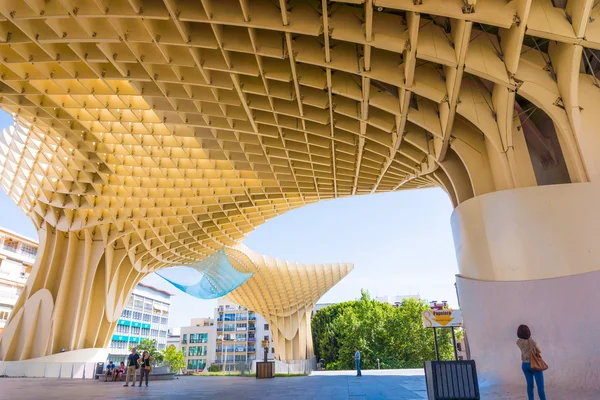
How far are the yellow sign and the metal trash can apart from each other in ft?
8.85

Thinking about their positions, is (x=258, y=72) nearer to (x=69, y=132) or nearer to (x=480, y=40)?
(x=480, y=40)

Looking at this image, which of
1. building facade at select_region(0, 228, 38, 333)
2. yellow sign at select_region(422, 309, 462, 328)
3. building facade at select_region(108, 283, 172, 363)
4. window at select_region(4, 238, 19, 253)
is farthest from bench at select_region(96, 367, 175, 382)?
building facade at select_region(108, 283, 172, 363)

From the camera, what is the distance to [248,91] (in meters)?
15.1

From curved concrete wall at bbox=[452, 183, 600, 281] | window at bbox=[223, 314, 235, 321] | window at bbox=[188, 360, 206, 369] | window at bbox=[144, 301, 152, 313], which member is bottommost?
window at bbox=[188, 360, 206, 369]

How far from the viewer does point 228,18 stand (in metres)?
11.2

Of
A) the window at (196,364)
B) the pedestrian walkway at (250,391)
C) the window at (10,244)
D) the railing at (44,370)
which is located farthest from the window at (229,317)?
the pedestrian walkway at (250,391)

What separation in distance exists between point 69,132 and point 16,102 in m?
3.03

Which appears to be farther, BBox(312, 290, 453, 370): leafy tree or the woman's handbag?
BBox(312, 290, 453, 370): leafy tree

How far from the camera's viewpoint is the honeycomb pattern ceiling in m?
10.4

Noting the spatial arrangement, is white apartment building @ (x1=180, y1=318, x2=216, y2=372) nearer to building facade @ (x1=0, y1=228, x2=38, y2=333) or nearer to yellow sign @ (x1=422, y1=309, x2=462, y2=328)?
building facade @ (x1=0, y1=228, x2=38, y2=333)

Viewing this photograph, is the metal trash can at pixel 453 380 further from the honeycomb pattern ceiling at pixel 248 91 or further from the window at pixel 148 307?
the window at pixel 148 307

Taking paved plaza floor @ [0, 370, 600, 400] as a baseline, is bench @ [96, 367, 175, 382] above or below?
below

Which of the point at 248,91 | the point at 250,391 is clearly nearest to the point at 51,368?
the point at 250,391

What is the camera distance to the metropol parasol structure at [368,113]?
9.90 metres
